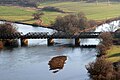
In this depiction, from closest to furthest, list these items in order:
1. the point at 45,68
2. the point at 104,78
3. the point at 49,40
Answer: the point at 104,78, the point at 45,68, the point at 49,40

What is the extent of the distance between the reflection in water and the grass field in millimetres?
6901

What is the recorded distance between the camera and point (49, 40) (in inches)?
3039

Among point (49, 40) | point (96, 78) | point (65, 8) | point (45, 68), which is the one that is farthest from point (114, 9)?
point (96, 78)

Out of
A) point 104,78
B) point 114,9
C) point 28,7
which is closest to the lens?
point 104,78

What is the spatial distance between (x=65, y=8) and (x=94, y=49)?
57929 millimetres

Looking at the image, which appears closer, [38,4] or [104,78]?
[104,78]

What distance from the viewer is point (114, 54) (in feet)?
204

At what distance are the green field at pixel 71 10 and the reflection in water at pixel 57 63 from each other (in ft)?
135

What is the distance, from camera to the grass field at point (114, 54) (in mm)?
58588

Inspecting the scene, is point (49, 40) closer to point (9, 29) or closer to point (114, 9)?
point (9, 29)

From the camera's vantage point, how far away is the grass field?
192ft

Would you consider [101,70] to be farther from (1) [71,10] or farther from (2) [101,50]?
(1) [71,10]

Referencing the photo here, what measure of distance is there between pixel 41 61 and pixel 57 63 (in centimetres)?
256

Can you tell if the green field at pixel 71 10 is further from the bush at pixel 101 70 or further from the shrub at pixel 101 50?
the bush at pixel 101 70
